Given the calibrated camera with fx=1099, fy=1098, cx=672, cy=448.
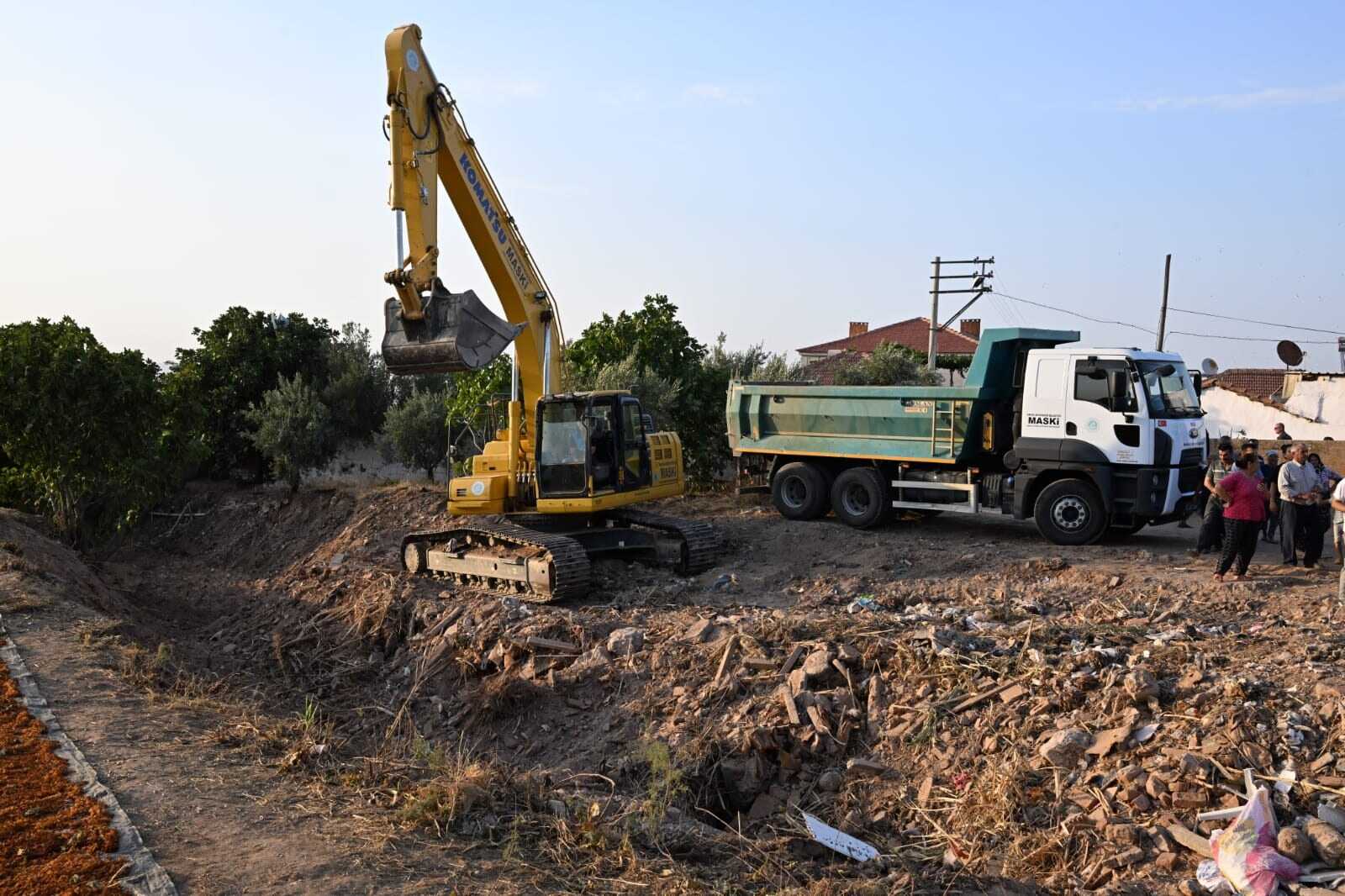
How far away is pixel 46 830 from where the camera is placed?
5.74m

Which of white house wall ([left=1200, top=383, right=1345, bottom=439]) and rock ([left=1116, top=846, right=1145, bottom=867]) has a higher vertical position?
white house wall ([left=1200, top=383, right=1345, bottom=439])

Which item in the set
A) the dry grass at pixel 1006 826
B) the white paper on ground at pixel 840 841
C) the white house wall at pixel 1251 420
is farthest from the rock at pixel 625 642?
the white house wall at pixel 1251 420

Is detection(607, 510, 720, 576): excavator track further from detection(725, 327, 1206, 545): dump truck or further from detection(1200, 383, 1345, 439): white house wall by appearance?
detection(1200, 383, 1345, 439): white house wall

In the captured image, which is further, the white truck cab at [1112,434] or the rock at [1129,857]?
the white truck cab at [1112,434]

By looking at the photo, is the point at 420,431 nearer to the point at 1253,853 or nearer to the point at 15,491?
the point at 15,491

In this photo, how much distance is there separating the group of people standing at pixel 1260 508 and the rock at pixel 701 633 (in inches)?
221

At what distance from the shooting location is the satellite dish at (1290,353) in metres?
30.2

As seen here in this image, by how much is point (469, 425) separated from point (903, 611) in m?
6.79

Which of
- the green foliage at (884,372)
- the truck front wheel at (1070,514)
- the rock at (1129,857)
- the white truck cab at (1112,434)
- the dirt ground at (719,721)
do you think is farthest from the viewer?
the green foliage at (884,372)

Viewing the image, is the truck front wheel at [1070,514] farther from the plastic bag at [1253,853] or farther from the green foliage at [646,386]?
the green foliage at [646,386]

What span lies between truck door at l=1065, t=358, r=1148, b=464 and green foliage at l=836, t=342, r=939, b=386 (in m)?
13.4

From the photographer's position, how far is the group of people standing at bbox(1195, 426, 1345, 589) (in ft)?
37.7

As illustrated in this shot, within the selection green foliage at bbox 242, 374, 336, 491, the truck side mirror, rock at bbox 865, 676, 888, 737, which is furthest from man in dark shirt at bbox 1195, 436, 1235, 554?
green foliage at bbox 242, 374, 336, 491

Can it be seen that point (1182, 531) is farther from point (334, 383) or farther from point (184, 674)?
point (334, 383)
